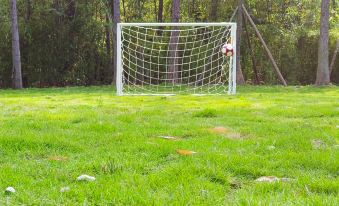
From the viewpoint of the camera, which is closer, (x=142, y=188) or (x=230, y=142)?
(x=142, y=188)

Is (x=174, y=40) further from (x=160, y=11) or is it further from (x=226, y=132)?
(x=226, y=132)

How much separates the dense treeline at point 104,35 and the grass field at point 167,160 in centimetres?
1045

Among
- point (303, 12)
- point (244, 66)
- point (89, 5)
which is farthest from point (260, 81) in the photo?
point (89, 5)

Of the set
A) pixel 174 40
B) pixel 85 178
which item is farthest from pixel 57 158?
pixel 174 40

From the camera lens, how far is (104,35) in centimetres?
1619

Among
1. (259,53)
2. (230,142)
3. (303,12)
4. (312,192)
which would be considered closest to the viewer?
(312,192)

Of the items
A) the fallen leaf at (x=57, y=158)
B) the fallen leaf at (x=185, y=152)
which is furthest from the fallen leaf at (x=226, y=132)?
the fallen leaf at (x=57, y=158)

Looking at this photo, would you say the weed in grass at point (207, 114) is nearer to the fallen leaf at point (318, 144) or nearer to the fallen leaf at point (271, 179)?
the fallen leaf at point (318, 144)

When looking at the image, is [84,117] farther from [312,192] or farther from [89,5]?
[89,5]

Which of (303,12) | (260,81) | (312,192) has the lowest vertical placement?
(260,81)

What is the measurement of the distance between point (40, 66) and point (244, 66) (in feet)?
24.0

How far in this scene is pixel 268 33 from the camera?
16.4 meters

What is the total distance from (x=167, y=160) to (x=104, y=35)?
1365 cm

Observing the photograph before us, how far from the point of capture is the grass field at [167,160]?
2236 millimetres
